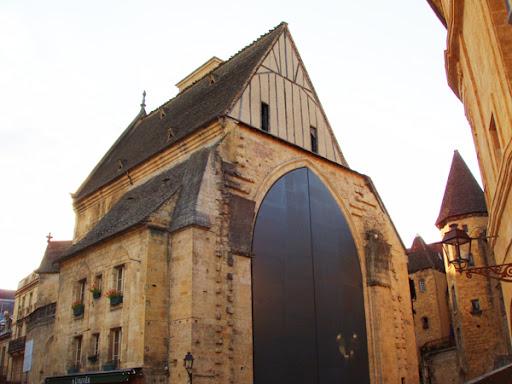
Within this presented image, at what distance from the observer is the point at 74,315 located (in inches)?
644

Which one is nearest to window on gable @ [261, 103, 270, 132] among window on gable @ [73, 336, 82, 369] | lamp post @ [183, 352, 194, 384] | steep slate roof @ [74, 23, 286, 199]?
steep slate roof @ [74, 23, 286, 199]

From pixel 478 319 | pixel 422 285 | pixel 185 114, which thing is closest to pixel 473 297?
pixel 478 319

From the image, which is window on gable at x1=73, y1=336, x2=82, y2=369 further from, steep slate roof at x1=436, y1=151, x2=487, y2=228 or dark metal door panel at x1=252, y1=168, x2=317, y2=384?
steep slate roof at x1=436, y1=151, x2=487, y2=228

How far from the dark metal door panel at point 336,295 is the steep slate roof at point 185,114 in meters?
3.89

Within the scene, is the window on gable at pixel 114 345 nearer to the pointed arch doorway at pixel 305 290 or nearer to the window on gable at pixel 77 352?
the window on gable at pixel 77 352

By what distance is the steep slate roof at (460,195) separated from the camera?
29109mm

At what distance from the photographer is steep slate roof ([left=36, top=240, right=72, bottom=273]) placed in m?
23.0

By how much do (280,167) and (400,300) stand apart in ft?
22.6

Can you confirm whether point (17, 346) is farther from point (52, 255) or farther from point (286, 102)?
point (286, 102)

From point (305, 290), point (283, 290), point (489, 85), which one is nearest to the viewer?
point (489, 85)

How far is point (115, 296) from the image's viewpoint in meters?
14.7

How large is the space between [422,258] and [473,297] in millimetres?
9014

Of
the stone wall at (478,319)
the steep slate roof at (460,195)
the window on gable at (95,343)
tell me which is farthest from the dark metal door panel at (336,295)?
the steep slate roof at (460,195)

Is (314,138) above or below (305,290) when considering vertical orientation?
above
